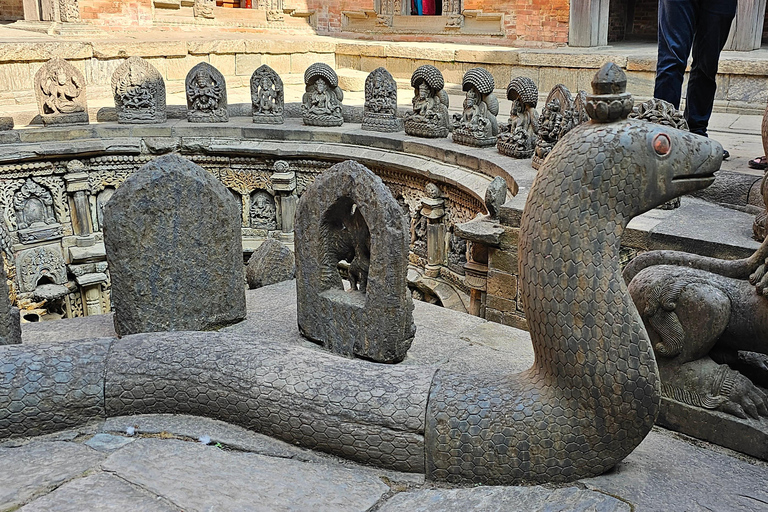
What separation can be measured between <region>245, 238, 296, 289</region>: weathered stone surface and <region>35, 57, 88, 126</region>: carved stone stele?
210 inches

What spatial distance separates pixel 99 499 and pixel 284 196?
7.11 m

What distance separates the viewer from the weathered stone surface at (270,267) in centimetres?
505

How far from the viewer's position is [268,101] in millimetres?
9492

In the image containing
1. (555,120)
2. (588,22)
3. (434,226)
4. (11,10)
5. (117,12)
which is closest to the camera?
(555,120)

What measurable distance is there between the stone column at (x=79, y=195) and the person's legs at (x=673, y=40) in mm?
6629

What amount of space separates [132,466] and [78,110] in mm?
7848

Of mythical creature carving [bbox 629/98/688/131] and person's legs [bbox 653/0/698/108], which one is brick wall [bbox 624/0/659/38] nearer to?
person's legs [bbox 653/0/698/108]

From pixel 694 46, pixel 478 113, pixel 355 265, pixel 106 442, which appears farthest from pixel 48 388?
pixel 478 113

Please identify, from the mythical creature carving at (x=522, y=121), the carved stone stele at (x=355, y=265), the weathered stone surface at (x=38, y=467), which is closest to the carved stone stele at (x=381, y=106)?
the mythical creature carving at (x=522, y=121)

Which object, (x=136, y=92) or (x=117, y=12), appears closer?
(x=136, y=92)

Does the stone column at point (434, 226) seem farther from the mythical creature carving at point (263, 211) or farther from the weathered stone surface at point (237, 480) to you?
the weathered stone surface at point (237, 480)

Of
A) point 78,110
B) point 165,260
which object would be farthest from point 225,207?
point 78,110

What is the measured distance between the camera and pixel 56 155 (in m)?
8.47

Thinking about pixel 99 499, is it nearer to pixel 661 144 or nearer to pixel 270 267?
pixel 661 144
